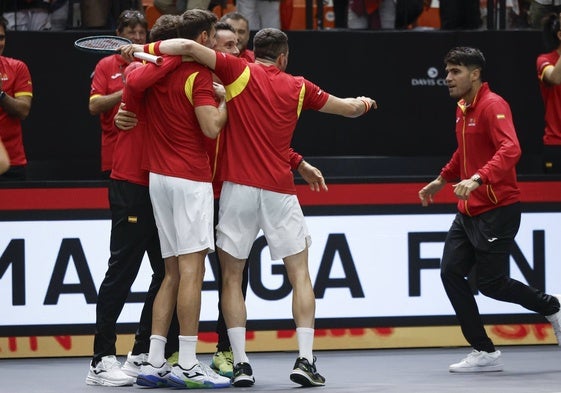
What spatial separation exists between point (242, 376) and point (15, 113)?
3.06m

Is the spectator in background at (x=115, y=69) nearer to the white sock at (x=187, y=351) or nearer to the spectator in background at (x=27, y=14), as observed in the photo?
the spectator in background at (x=27, y=14)

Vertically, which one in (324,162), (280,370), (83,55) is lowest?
(280,370)

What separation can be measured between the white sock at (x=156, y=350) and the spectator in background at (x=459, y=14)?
4.68 meters

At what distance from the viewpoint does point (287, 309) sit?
888 cm

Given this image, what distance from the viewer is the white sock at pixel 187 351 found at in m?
7.18

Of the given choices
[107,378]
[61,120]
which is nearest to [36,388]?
[107,378]

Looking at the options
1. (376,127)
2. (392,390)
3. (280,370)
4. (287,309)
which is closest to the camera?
(392,390)

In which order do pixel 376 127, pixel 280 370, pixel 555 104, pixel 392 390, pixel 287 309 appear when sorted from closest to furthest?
pixel 392 390 → pixel 280 370 → pixel 287 309 → pixel 555 104 → pixel 376 127

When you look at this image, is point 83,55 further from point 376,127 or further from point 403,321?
point 403,321

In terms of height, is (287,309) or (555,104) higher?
(555,104)

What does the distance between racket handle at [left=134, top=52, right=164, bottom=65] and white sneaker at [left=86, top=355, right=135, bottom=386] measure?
69.4 inches

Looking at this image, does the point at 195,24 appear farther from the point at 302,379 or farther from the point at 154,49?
the point at 302,379

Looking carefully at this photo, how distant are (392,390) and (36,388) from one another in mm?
2067

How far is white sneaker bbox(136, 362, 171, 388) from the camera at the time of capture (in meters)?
7.28
